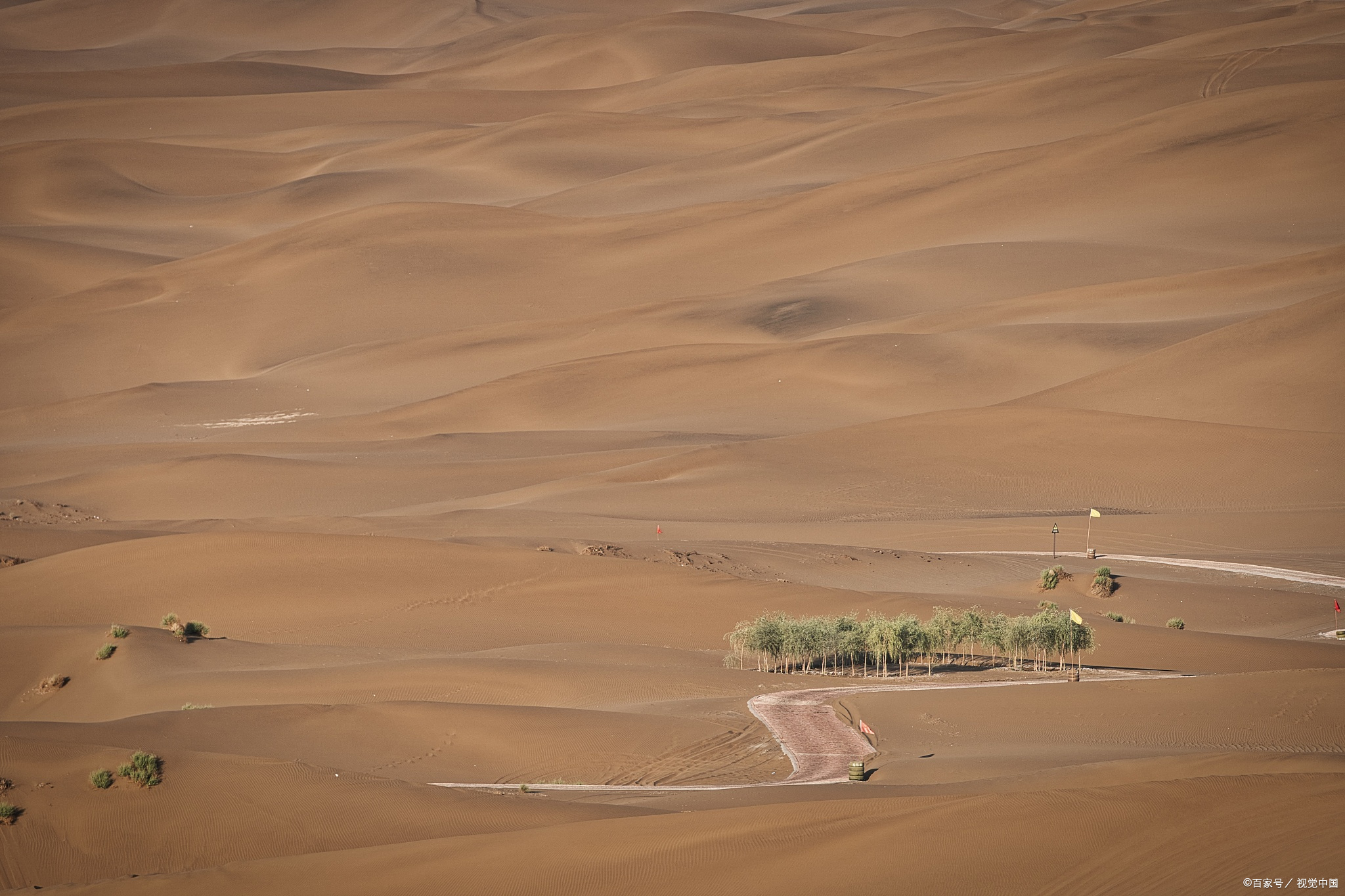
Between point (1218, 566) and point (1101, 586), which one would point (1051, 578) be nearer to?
point (1101, 586)

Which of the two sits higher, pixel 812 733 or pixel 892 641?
pixel 892 641

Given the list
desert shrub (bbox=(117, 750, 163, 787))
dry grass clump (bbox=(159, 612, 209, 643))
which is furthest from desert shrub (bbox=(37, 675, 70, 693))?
desert shrub (bbox=(117, 750, 163, 787))

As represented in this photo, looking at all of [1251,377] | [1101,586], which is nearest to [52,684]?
[1101,586]

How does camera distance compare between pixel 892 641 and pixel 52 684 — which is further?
pixel 892 641

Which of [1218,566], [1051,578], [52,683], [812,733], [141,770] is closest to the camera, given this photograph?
[141,770]

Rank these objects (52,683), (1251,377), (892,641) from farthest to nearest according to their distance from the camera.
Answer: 1. (1251,377)
2. (892,641)
3. (52,683)

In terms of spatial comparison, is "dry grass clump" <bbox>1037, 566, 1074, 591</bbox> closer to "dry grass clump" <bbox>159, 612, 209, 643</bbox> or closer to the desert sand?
the desert sand
